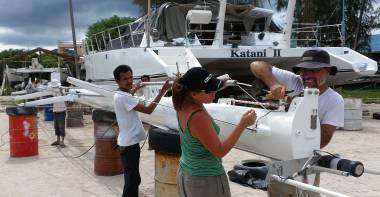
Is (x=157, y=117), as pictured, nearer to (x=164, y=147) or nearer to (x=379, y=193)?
(x=164, y=147)

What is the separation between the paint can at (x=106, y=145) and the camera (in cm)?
714

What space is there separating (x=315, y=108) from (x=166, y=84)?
2194mm

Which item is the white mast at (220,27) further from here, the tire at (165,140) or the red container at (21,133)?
the tire at (165,140)

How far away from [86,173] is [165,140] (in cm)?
308

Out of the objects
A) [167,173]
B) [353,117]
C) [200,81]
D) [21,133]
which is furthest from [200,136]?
[353,117]

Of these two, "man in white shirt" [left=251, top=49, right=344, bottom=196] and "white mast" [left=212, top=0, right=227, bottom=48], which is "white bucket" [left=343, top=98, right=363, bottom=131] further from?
"man in white shirt" [left=251, top=49, right=344, bottom=196]

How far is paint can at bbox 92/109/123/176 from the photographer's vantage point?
714cm

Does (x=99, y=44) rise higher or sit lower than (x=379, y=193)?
higher

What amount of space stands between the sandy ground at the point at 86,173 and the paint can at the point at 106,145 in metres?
0.14

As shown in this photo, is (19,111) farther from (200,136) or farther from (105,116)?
(200,136)

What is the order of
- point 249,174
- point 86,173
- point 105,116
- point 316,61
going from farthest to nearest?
point 86,173 → point 105,116 → point 249,174 → point 316,61

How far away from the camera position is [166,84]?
4961 mm

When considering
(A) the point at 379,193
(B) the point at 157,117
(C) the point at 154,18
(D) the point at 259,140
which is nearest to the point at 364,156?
(A) the point at 379,193

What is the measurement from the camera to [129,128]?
4.97 meters
